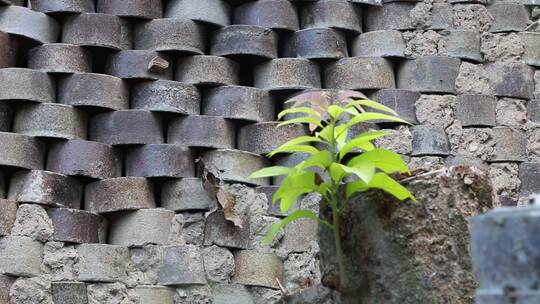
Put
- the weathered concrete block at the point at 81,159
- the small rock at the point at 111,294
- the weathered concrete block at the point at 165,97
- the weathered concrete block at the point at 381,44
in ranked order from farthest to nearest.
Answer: the weathered concrete block at the point at 381,44 → the weathered concrete block at the point at 165,97 → the weathered concrete block at the point at 81,159 → the small rock at the point at 111,294

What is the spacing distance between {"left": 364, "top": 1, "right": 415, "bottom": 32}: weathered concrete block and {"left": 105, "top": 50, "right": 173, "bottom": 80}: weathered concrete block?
0.86 metres

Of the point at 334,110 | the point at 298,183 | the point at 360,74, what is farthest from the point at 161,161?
the point at 334,110

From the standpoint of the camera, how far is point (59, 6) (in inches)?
139

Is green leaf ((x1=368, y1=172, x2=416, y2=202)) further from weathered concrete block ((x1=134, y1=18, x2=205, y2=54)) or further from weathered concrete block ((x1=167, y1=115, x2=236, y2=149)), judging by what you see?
weathered concrete block ((x1=134, y1=18, x2=205, y2=54))

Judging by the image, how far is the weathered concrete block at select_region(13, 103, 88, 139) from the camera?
3398 millimetres

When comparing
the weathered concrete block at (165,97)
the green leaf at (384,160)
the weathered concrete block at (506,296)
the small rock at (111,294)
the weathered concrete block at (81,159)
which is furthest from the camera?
the weathered concrete block at (165,97)

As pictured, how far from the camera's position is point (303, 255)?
340 cm

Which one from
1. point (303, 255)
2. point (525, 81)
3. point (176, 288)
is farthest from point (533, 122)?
point (176, 288)

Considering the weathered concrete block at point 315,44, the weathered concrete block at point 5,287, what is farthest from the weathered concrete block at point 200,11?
the weathered concrete block at point 5,287

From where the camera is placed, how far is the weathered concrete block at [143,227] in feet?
11.0

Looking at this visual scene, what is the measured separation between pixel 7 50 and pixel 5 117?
0.26m

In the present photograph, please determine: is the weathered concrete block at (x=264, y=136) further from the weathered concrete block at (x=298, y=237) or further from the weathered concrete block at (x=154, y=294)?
the weathered concrete block at (x=154, y=294)

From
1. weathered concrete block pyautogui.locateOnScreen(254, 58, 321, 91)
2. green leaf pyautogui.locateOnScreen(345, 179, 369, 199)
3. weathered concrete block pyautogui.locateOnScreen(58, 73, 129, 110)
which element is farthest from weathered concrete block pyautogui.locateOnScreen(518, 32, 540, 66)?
green leaf pyautogui.locateOnScreen(345, 179, 369, 199)

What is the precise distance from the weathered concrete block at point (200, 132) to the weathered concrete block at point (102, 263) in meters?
0.47
